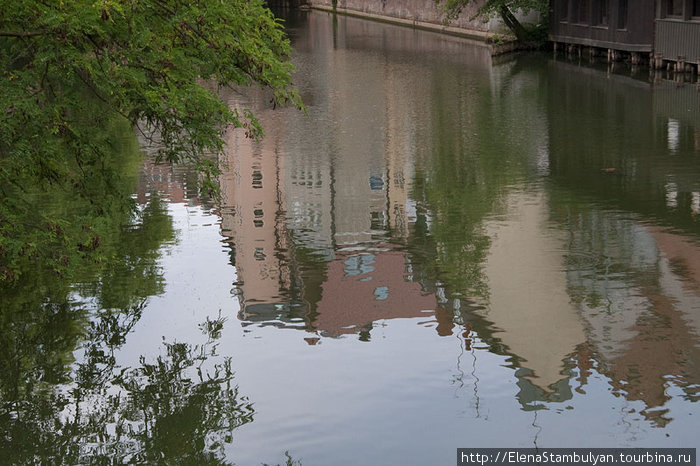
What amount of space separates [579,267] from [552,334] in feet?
8.93

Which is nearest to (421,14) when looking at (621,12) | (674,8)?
(621,12)

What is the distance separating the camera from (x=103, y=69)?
10.6m

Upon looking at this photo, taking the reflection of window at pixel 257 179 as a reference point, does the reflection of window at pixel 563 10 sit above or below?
above

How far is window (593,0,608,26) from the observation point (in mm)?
51125

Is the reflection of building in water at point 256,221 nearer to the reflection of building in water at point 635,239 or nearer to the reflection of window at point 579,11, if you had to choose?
the reflection of building in water at point 635,239

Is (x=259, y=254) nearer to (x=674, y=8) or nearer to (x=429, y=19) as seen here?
(x=674, y=8)

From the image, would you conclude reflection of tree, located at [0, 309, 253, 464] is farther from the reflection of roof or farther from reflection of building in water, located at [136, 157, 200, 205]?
reflection of building in water, located at [136, 157, 200, 205]

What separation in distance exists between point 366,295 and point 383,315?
3.24 ft

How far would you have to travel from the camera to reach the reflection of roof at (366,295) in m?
13.1

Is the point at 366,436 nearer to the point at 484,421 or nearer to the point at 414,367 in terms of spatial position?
the point at 484,421

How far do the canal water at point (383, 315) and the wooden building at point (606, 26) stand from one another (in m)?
21.3

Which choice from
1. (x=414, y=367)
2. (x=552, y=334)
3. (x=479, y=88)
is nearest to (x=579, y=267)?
(x=552, y=334)

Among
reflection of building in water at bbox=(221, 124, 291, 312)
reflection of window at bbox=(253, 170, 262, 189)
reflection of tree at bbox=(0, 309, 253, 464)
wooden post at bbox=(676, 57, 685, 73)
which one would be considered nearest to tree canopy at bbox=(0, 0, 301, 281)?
reflection of tree at bbox=(0, 309, 253, 464)

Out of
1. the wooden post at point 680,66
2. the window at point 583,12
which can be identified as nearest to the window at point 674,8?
the wooden post at point 680,66
